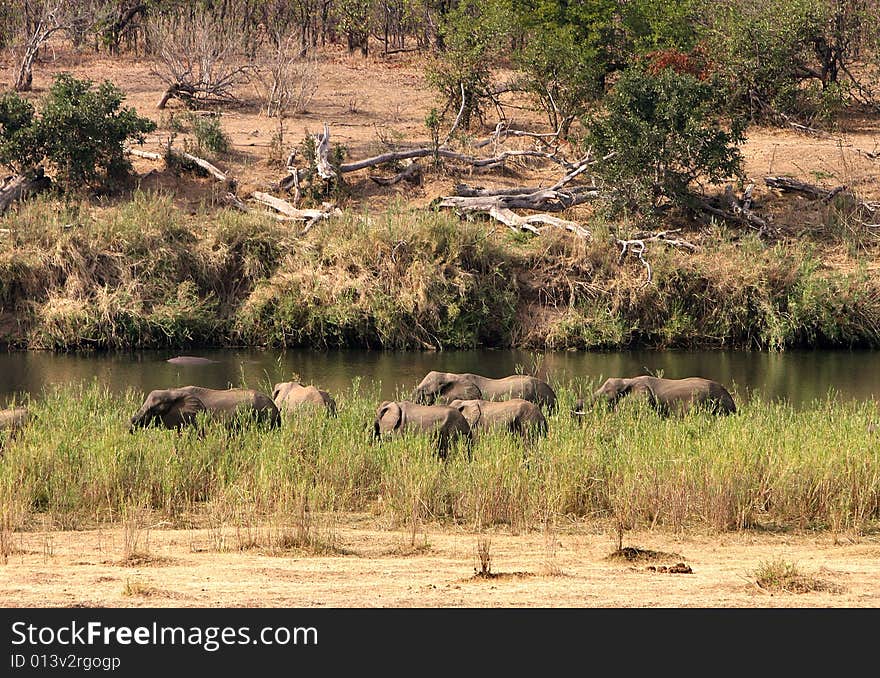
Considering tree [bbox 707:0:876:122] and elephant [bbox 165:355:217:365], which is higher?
tree [bbox 707:0:876:122]

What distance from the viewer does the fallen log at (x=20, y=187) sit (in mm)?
19297

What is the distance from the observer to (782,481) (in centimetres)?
789

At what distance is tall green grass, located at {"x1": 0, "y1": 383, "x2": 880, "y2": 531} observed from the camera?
25.1ft

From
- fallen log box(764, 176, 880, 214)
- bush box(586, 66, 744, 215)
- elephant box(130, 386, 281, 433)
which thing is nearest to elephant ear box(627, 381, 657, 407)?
elephant box(130, 386, 281, 433)

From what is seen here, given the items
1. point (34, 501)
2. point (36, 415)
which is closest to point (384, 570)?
point (34, 501)

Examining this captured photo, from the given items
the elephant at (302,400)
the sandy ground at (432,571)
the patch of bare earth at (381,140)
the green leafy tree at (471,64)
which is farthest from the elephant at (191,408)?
the green leafy tree at (471,64)

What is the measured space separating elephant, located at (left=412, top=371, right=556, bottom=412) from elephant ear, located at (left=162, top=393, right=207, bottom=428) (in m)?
2.10

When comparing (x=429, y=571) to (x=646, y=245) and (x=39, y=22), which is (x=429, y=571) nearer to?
(x=646, y=245)

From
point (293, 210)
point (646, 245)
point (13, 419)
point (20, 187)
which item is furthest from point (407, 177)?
point (13, 419)

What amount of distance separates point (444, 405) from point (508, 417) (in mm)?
605

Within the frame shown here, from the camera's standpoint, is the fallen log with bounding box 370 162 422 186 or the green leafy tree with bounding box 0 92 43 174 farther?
the fallen log with bounding box 370 162 422 186

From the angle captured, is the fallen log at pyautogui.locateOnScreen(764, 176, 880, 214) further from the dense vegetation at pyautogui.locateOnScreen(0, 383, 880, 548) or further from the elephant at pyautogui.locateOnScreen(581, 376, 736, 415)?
the dense vegetation at pyautogui.locateOnScreen(0, 383, 880, 548)

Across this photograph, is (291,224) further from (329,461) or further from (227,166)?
(329,461)

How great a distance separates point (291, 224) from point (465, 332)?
3.59 meters
